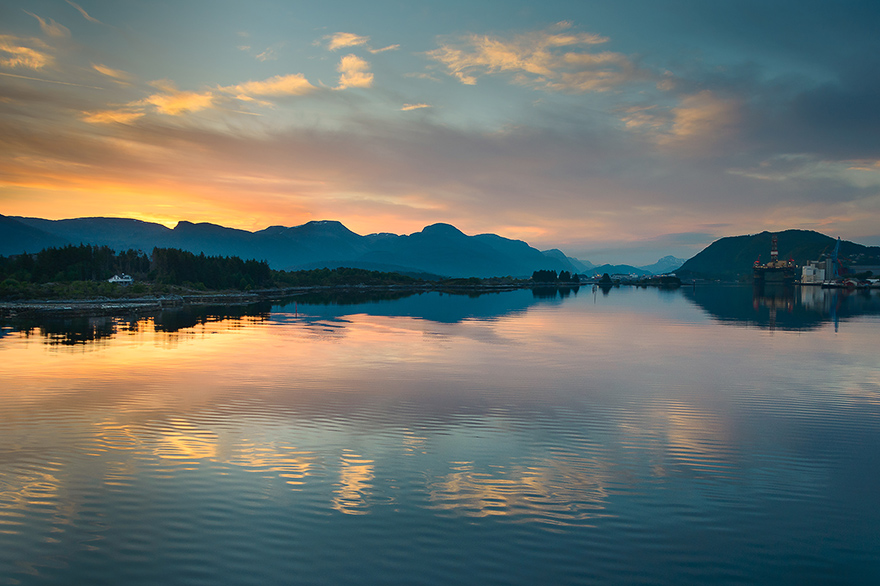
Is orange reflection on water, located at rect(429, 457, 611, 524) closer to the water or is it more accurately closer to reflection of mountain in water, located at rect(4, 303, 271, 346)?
the water

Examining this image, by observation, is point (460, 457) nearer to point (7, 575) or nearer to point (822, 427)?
point (7, 575)

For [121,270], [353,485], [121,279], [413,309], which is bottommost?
[353,485]

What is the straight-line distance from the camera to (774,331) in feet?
197

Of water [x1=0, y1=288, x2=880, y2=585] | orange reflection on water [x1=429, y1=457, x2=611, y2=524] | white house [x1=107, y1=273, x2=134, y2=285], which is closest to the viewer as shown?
water [x1=0, y1=288, x2=880, y2=585]

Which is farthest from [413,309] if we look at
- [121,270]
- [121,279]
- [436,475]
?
[121,270]

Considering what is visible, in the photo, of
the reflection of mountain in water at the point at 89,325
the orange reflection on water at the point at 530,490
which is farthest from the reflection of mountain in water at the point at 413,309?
the orange reflection on water at the point at 530,490

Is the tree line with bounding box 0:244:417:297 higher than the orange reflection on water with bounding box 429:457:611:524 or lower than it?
higher

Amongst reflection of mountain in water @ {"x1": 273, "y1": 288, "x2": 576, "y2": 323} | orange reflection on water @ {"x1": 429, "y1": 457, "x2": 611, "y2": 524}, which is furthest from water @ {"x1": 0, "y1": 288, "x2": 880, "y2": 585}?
reflection of mountain in water @ {"x1": 273, "y1": 288, "x2": 576, "y2": 323}

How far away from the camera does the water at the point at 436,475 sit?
10.6 metres

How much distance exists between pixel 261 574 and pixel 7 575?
5.06 meters

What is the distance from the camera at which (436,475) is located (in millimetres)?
14758

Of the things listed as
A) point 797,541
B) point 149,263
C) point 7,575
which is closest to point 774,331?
point 797,541

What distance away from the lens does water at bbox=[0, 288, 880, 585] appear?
417 inches

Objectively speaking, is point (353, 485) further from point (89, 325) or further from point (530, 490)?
point (89, 325)
